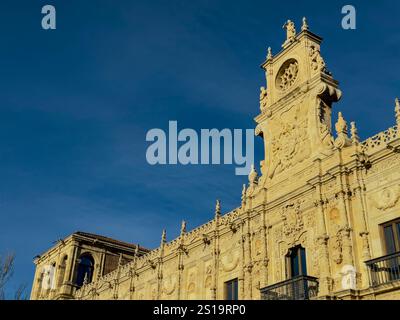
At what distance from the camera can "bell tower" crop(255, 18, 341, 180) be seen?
25.0m

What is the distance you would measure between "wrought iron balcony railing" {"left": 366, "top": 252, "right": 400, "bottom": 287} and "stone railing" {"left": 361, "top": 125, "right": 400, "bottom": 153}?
483cm

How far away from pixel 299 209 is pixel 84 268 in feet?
96.9

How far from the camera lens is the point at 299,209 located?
2403cm

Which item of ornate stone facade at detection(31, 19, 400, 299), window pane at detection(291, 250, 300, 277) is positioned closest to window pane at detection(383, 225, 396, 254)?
ornate stone facade at detection(31, 19, 400, 299)

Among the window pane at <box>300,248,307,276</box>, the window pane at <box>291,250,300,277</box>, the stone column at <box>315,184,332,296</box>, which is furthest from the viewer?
the window pane at <box>291,250,300,277</box>

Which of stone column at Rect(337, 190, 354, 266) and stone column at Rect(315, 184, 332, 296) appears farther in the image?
stone column at Rect(315, 184, 332, 296)

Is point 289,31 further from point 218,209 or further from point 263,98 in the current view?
point 218,209

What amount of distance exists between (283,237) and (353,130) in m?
6.13

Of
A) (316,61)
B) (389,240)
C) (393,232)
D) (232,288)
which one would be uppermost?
(316,61)

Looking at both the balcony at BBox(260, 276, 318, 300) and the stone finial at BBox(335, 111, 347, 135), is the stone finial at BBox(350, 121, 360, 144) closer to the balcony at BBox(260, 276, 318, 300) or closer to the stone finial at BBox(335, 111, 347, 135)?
the stone finial at BBox(335, 111, 347, 135)

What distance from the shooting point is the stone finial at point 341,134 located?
2277 cm

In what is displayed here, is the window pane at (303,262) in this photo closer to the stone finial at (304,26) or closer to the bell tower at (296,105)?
the bell tower at (296,105)

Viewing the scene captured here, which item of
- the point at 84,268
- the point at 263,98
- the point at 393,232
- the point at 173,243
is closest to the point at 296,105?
the point at 263,98
